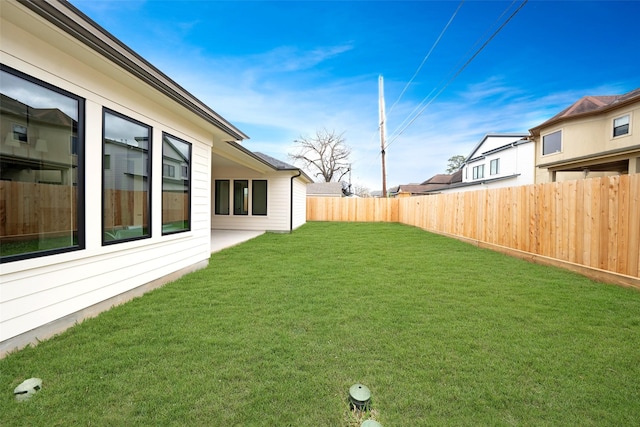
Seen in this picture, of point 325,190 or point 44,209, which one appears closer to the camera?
point 44,209

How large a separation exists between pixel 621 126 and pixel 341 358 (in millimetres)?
16380

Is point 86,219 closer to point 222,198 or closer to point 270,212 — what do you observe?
point 270,212

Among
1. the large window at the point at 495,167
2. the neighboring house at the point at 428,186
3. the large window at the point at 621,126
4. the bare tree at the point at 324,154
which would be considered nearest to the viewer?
the large window at the point at 621,126

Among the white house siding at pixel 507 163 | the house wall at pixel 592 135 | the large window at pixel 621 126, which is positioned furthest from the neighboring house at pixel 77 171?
the white house siding at pixel 507 163

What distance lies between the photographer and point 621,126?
11.6 m

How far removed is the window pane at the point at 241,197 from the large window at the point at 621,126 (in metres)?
15.6

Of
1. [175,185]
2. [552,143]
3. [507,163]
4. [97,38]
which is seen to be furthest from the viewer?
[507,163]

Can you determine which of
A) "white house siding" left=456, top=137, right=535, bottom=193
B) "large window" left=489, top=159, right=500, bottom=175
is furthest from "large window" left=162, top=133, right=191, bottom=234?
"large window" left=489, top=159, right=500, bottom=175

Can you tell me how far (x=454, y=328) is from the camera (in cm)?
273

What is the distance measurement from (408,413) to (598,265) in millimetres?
4707

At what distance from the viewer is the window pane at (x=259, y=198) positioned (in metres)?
10.7

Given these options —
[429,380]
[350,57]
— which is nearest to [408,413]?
[429,380]

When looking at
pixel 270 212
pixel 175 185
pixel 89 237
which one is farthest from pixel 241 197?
pixel 89 237

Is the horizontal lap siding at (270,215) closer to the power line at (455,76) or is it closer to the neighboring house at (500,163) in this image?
the power line at (455,76)
